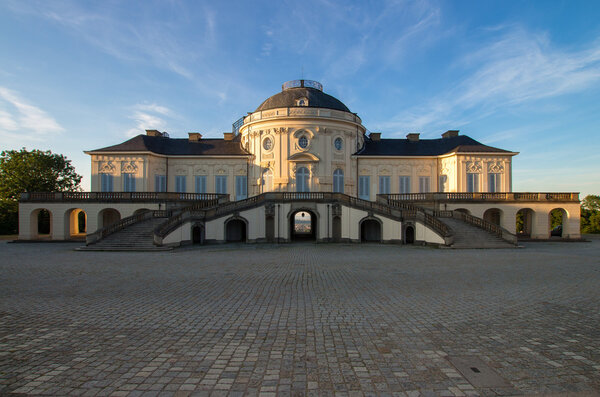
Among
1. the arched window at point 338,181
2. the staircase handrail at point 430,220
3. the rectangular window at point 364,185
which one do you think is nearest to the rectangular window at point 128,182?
the arched window at point 338,181

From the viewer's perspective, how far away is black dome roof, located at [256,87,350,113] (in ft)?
116

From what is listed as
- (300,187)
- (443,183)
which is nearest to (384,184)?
(443,183)

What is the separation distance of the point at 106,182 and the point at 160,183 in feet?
17.6

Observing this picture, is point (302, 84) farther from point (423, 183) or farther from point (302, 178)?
point (423, 183)

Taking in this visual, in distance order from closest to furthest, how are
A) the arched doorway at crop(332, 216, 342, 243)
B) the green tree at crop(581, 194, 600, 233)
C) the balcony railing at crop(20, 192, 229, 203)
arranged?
the arched doorway at crop(332, 216, 342, 243), the balcony railing at crop(20, 192, 229, 203), the green tree at crop(581, 194, 600, 233)

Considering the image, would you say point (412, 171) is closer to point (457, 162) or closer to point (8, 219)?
point (457, 162)

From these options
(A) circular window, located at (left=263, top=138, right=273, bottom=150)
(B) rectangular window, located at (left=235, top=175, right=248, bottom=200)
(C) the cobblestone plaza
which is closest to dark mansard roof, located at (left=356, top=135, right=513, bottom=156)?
(A) circular window, located at (left=263, top=138, right=273, bottom=150)

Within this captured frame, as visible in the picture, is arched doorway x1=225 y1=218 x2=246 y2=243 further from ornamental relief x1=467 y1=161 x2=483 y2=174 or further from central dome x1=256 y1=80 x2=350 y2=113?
ornamental relief x1=467 y1=161 x2=483 y2=174

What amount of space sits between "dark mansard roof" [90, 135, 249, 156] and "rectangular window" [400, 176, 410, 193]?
1803 cm

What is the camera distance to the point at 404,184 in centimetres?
3672

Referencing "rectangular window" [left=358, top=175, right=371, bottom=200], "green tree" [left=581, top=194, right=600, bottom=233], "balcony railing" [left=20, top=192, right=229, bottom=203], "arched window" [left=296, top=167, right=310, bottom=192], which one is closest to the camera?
"balcony railing" [left=20, top=192, right=229, bottom=203]

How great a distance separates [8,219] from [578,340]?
184 feet

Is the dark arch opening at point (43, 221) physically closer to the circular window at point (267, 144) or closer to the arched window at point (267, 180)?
the arched window at point (267, 180)

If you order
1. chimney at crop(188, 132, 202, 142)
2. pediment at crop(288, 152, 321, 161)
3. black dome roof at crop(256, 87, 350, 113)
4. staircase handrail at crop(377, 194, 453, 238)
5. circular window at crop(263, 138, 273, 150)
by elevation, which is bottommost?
staircase handrail at crop(377, 194, 453, 238)
